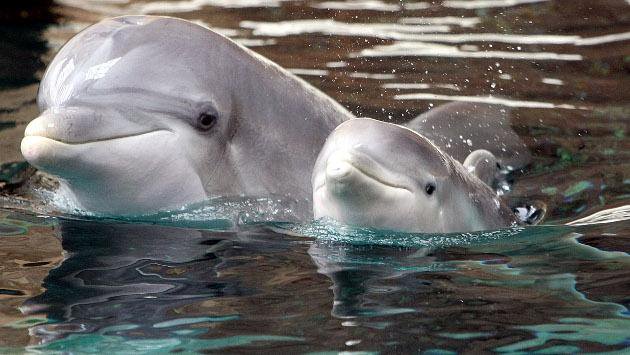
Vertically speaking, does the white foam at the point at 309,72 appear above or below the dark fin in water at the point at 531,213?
above

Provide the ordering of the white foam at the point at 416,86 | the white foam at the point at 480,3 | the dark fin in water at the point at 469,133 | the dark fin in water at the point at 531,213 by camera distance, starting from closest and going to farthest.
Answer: the dark fin in water at the point at 531,213
the dark fin in water at the point at 469,133
the white foam at the point at 416,86
the white foam at the point at 480,3

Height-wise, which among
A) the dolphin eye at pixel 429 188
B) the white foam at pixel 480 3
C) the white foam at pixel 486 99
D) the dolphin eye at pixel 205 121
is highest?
the white foam at pixel 480 3

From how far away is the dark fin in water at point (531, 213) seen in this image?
276 inches

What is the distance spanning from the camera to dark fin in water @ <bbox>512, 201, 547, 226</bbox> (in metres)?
7.01

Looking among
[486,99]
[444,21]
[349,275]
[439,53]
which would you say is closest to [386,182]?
[349,275]

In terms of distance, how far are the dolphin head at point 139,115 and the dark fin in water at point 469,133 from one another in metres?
2.32

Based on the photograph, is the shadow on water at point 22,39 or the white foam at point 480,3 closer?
the shadow on water at point 22,39

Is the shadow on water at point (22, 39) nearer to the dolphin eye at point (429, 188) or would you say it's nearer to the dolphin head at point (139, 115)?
the dolphin head at point (139, 115)

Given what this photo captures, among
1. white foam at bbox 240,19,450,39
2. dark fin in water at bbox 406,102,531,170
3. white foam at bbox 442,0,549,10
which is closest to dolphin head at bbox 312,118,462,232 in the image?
dark fin in water at bbox 406,102,531,170

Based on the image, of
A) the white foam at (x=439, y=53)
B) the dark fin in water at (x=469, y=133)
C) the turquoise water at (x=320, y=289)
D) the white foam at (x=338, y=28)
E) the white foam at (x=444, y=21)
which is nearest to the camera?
the turquoise water at (x=320, y=289)

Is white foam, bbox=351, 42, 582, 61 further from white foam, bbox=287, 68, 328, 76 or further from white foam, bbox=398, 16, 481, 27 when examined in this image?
white foam, bbox=398, 16, 481, 27

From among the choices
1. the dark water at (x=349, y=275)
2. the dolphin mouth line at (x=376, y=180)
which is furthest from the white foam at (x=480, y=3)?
the dolphin mouth line at (x=376, y=180)

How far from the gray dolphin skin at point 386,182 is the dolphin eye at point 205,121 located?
0.69m

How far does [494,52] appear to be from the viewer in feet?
37.6
